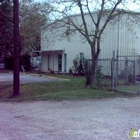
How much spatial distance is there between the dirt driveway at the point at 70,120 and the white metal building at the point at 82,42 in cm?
731

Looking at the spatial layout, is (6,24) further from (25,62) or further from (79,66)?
(25,62)

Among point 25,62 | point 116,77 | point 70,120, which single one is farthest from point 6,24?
point 25,62

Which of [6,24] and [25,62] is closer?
[6,24]

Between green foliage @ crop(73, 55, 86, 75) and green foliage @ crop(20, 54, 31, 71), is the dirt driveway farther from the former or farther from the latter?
green foliage @ crop(20, 54, 31, 71)

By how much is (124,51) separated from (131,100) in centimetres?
1194

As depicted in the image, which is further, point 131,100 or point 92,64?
point 92,64

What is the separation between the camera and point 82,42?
1150 inches

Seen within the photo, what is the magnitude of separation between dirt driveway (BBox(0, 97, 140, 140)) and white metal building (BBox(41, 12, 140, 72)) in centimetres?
731

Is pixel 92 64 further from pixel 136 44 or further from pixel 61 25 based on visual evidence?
pixel 136 44

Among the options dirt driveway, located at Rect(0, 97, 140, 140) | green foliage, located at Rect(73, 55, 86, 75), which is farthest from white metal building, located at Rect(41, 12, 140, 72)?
dirt driveway, located at Rect(0, 97, 140, 140)

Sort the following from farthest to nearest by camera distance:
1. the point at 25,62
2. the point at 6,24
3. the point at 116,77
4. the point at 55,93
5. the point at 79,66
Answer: the point at 25,62 → the point at 79,66 → the point at 6,24 → the point at 116,77 → the point at 55,93

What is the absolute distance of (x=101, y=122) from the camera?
9211 mm

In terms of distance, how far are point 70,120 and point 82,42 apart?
2014 cm

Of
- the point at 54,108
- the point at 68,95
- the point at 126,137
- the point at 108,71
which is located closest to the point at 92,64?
the point at 108,71
